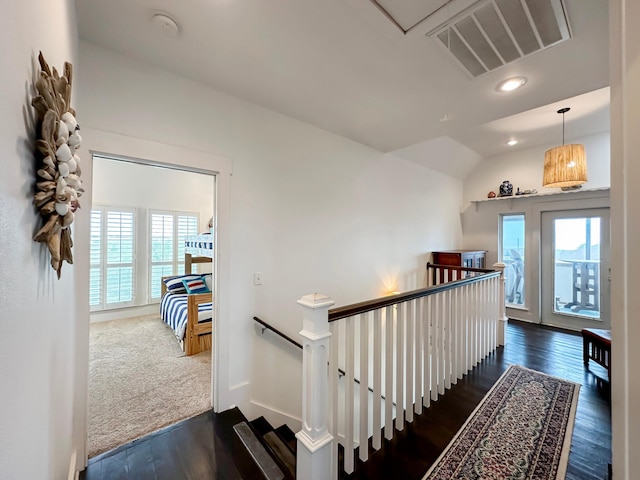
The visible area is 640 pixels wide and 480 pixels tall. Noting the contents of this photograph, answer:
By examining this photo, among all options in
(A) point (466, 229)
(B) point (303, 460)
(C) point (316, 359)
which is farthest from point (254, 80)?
(A) point (466, 229)

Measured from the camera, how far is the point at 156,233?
16.9 feet

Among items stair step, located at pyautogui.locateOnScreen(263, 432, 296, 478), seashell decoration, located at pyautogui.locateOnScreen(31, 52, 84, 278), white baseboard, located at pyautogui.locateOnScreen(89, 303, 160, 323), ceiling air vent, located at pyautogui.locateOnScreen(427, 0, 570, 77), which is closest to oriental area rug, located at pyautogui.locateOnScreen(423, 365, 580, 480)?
stair step, located at pyautogui.locateOnScreen(263, 432, 296, 478)

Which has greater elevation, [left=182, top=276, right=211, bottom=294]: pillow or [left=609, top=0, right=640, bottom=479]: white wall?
[left=609, top=0, right=640, bottom=479]: white wall

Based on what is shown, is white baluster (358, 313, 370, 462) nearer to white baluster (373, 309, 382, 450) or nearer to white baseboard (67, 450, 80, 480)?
white baluster (373, 309, 382, 450)

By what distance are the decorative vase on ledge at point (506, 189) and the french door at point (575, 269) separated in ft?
2.06

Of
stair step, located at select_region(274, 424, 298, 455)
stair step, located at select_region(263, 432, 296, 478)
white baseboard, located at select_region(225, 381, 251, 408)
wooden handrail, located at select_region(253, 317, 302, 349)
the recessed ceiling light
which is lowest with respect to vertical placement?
stair step, located at select_region(274, 424, 298, 455)

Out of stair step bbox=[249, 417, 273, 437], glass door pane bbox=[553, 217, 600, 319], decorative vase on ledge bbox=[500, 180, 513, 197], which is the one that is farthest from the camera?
decorative vase on ledge bbox=[500, 180, 513, 197]

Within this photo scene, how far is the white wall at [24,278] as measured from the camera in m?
0.53

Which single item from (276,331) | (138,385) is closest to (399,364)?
(276,331)

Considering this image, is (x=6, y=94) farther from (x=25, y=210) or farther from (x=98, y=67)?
(x=98, y=67)

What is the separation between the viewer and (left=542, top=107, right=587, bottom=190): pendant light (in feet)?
10.0

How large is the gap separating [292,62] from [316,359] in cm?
194

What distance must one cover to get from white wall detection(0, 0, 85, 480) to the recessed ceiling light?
2.60 m

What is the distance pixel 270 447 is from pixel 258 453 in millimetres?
302
